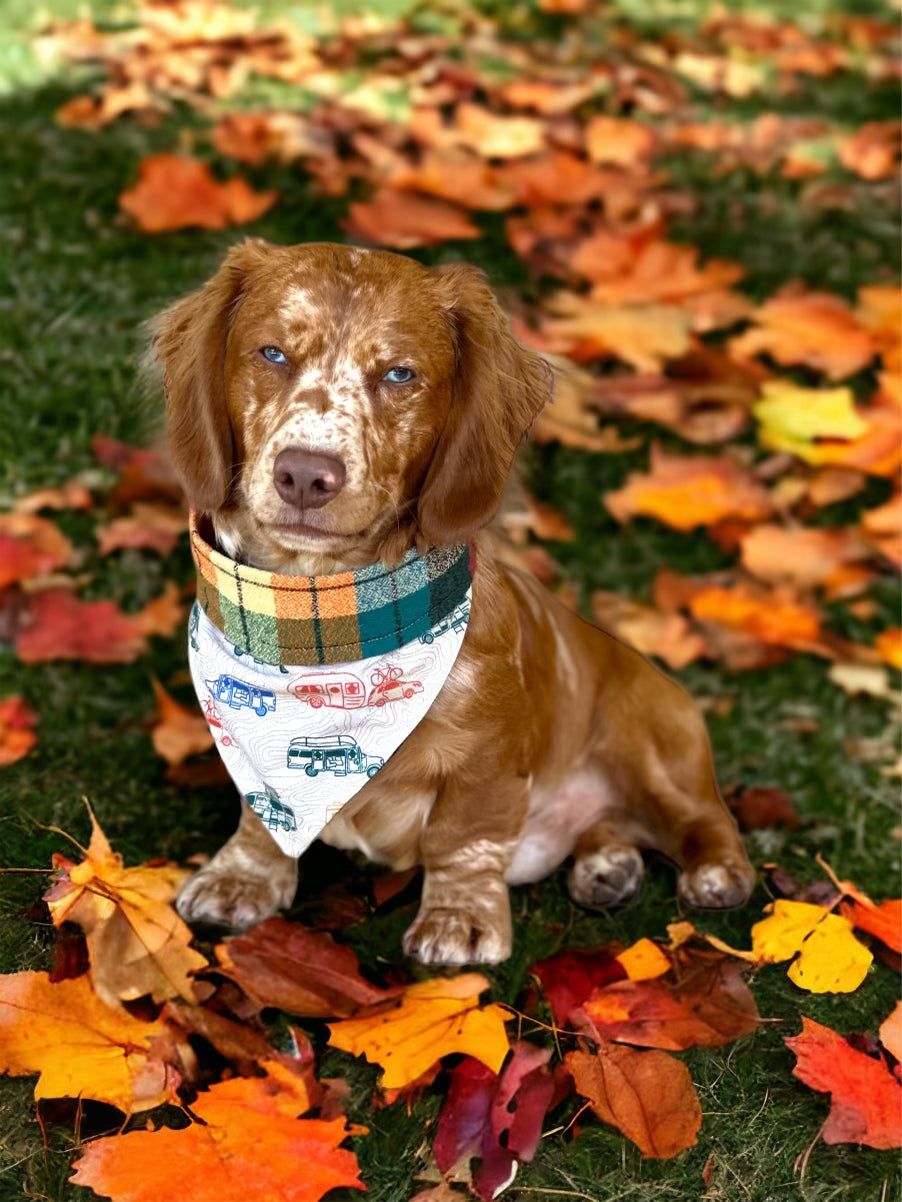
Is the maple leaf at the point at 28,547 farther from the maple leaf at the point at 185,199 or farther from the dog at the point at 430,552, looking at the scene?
the maple leaf at the point at 185,199

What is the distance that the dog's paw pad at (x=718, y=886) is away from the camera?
3.38 m

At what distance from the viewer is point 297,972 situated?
3.10 meters

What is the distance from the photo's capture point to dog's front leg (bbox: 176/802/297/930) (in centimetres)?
323

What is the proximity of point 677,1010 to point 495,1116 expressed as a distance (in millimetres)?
507

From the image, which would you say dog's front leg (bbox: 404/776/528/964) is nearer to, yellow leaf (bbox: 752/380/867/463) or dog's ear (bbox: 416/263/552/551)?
dog's ear (bbox: 416/263/552/551)

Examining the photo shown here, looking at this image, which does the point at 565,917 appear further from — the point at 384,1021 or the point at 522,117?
the point at 522,117

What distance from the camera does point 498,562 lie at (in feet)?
10.9

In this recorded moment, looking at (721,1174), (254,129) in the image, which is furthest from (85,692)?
(254,129)

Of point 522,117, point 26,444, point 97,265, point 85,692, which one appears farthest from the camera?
point 522,117

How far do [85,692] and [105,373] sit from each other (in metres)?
1.30

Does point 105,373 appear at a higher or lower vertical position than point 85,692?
higher

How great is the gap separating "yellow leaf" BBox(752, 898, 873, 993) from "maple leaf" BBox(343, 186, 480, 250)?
9.57 feet

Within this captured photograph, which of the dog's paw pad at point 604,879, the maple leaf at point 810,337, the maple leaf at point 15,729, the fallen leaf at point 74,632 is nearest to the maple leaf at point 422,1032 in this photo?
the dog's paw pad at point 604,879

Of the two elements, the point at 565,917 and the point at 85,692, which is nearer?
the point at 565,917
